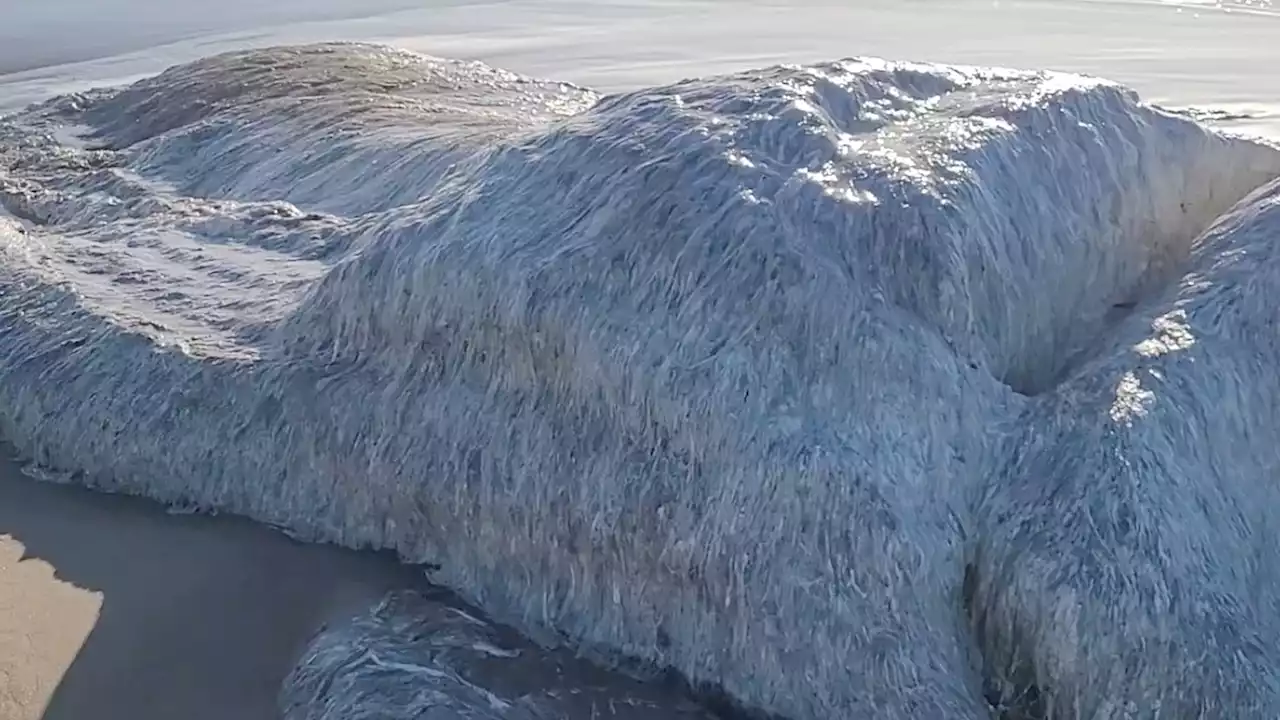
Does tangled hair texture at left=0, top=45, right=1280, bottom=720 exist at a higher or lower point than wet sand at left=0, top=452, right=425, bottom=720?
higher

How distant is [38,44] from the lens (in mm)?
11508

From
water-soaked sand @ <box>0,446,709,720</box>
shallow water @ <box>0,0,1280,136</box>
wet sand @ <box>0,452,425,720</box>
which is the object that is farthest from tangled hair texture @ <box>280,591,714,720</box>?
shallow water @ <box>0,0,1280,136</box>

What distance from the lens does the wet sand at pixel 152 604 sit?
11.8 ft

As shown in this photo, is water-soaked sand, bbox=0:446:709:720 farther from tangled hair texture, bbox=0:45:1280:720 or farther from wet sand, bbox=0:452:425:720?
tangled hair texture, bbox=0:45:1280:720

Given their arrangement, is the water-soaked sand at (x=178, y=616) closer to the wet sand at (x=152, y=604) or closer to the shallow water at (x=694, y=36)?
the wet sand at (x=152, y=604)

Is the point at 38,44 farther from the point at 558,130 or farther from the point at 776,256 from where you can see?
the point at 776,256

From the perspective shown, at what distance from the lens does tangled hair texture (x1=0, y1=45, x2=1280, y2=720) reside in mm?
3207

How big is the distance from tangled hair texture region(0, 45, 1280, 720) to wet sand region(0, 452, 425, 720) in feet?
0.43

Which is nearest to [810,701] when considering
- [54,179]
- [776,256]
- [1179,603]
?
[1179,603]

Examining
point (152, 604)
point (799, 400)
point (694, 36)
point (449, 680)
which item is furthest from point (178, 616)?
point (694, 36)

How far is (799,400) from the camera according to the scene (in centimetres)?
346

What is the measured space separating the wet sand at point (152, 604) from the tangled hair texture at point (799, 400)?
13 centimetres

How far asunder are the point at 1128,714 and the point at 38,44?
35.7ft

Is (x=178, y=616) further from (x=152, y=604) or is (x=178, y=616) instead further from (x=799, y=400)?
(x=799, y=400)
